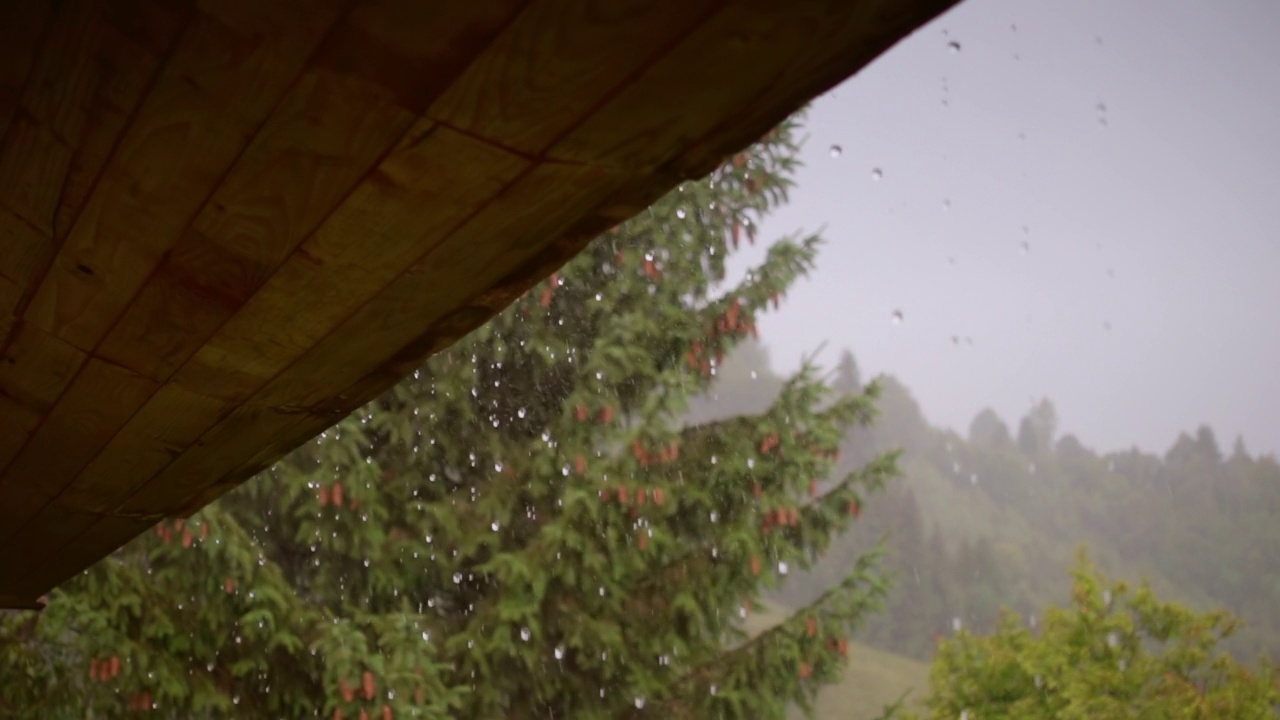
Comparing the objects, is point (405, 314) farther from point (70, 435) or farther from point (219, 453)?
point (70, 435)

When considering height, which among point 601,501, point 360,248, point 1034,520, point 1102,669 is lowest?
point 1102,669

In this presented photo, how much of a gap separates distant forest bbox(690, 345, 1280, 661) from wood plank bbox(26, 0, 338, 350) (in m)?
70.9

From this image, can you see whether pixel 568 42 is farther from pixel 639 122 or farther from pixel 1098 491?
pixel 1098 491

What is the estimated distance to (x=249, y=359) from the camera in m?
1.04

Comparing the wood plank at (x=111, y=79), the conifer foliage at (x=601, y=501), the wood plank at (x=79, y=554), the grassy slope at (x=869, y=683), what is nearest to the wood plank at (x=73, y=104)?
the wood plank at (x=111, y=79)

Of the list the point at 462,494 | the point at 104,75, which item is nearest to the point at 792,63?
the point at 104,75

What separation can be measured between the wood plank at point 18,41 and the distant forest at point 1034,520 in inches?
2800

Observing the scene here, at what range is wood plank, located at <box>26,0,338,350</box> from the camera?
0.66 metres

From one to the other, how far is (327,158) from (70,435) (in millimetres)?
789

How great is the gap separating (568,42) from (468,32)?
0.22 feet

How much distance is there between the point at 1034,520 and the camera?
130m

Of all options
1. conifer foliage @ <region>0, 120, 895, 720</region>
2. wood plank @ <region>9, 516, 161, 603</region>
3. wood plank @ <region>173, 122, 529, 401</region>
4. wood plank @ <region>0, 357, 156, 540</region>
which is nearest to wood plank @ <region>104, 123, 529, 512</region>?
wood plank @ <region>173, 122, 529, 401</region>

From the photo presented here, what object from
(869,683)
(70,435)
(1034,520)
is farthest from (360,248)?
(1034,520)

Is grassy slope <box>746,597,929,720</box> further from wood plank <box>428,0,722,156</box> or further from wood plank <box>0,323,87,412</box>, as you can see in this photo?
wood plank <box>428,0,722,156</box>
